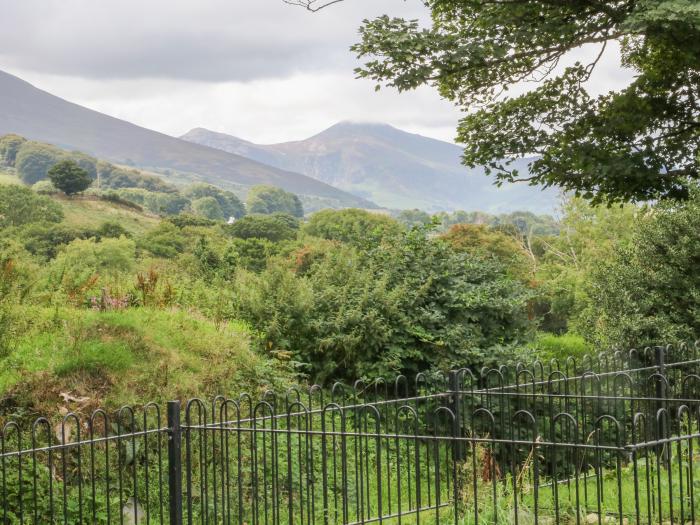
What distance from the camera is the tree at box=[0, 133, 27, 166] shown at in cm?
14775

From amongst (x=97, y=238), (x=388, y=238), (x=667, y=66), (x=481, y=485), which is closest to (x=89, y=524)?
(x=481, y=485)

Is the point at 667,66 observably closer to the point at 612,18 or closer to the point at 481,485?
the point at 612,18

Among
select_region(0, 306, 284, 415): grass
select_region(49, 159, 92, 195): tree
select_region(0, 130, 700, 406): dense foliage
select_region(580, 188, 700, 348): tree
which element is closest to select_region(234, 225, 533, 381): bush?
select_region(0, 130, 700, 406): dense foliage

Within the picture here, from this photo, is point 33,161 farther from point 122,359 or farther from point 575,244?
point 122,359

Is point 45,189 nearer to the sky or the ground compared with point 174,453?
nearer to the sky

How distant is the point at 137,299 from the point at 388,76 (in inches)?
191

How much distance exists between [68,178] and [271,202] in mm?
82970

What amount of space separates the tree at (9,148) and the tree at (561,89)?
148502 millimetres

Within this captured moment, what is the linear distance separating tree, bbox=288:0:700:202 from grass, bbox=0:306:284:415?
4376 millimetres

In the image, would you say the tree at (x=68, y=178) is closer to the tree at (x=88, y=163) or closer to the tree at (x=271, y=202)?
the tree at (x=88, y=163)

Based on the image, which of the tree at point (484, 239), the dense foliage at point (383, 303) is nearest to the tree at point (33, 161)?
the tree at point (484, 239)

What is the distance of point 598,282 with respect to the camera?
13430 mm

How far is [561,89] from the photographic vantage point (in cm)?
1320

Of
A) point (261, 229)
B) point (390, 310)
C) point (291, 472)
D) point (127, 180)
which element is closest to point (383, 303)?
point (390, 310)
